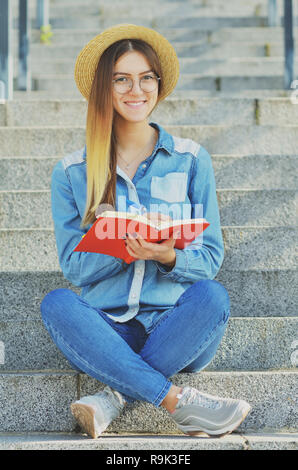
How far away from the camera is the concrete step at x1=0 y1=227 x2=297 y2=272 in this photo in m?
3.25

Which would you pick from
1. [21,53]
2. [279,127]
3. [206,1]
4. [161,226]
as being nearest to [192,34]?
[206,1]

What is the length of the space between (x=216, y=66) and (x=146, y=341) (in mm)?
3747

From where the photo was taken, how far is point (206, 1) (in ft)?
23.2

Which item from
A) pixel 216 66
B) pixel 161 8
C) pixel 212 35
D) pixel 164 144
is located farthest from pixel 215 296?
pixel 161 8

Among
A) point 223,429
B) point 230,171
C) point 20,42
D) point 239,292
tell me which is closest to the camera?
point 223,429

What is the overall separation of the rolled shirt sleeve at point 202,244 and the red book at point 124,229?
0.51 ft

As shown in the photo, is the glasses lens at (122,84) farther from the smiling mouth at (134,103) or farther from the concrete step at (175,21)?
the concrete step at (175,21)

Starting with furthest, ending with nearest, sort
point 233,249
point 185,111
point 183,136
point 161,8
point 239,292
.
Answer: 1. point 161,8
2. point 185,111
3. point 183,136
4. point 233,249
5. point 239,292

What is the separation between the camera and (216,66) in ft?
19.1

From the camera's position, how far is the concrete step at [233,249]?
3250 millimetres

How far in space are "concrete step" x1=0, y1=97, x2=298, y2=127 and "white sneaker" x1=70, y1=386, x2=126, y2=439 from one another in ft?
7.56

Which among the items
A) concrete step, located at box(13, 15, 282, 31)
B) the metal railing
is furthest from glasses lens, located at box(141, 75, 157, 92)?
concrete step, located at box(13, 15, 282, 31)

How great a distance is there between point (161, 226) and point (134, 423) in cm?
70

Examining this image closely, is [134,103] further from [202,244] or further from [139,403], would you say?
[139,403]
